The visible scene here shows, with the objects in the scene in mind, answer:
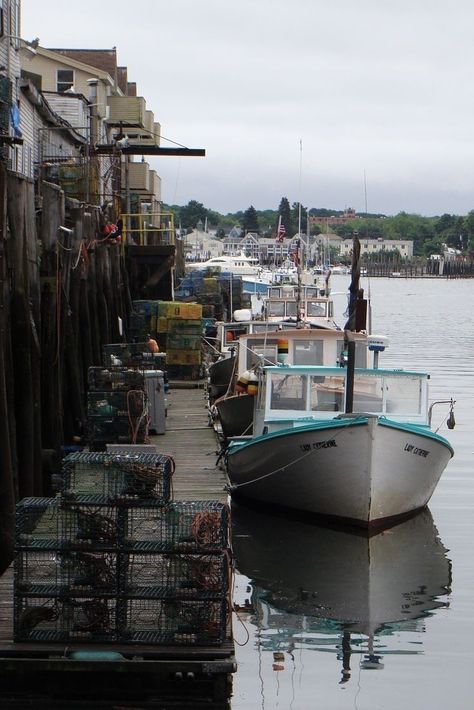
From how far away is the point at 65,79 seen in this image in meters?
53.5

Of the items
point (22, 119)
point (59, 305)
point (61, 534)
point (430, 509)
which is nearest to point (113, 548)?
point (61, 534)

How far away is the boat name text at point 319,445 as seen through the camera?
1854cm

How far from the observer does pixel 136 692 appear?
10969mm

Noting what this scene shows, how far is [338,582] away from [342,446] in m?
2.28

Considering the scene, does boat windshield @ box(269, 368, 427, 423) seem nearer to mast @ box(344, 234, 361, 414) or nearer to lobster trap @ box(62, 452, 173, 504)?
mast @ box(344, 234, 361, 414)

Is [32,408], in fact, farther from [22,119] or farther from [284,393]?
[22,119]

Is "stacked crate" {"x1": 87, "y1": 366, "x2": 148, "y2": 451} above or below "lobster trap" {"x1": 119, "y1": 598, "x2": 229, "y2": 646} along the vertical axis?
above

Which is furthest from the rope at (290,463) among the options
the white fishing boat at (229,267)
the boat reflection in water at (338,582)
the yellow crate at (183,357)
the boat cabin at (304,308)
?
the white fishing boat at (229,267)

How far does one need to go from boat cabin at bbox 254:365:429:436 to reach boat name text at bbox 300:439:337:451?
1.03m

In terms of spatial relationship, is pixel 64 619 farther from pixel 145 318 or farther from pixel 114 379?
pixel 145 318

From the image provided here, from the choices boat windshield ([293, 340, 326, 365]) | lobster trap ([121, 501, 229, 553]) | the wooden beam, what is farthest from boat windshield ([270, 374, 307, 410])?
the wooden beam

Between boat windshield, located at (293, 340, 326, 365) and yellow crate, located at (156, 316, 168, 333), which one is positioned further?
yellow crate, located at (156, 316, 168, 333)

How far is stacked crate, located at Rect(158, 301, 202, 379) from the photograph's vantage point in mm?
29438

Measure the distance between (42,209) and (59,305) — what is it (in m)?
1.40
